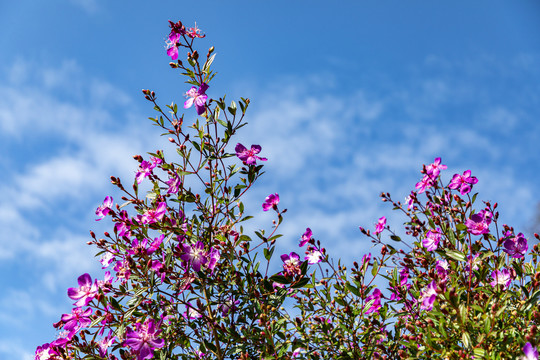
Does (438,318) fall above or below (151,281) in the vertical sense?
below

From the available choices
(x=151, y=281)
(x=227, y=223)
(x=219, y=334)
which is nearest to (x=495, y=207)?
(x=227, y=223)

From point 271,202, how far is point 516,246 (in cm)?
151

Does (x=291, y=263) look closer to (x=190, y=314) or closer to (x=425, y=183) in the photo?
(x=190, y=314)

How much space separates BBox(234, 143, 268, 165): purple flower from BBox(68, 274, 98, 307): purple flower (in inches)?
45.4

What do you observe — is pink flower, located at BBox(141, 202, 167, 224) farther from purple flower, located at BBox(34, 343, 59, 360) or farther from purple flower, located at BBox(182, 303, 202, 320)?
purple flower, located at BBox(34, 343, 59, 360)

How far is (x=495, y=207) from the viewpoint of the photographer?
301cm

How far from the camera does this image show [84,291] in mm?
2643

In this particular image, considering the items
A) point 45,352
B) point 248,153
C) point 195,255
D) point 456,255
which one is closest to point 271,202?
point 248,153

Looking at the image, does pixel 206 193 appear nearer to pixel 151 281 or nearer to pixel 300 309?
pixel 151 281

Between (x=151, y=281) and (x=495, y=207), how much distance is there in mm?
2229

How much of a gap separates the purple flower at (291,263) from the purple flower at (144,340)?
0.82 m

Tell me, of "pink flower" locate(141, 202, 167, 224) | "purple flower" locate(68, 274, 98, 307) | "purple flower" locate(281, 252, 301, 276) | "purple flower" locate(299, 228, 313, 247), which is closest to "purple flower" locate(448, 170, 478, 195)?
"purple flower" locate(299, 228, 313, 247)

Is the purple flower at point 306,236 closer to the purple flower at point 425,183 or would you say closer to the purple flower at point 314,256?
the purple flower at point 314,256

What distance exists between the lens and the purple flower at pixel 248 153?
288 centimetres
